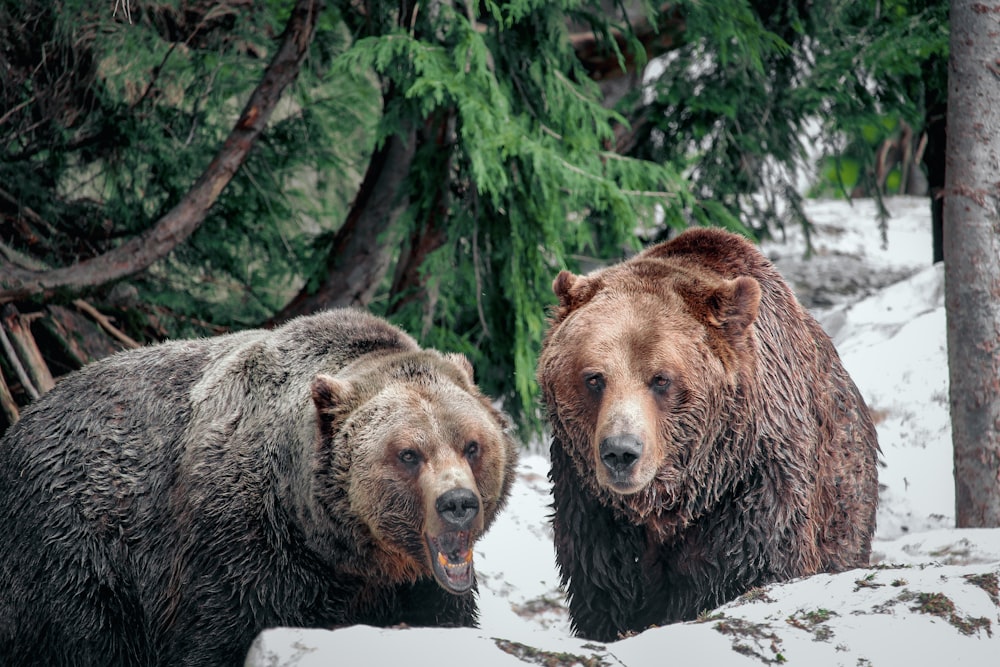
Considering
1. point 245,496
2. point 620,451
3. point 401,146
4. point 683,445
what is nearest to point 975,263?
point 683,445

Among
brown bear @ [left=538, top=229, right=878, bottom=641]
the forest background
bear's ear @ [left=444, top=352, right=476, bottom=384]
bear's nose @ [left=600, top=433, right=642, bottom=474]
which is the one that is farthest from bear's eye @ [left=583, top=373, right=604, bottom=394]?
the forest background

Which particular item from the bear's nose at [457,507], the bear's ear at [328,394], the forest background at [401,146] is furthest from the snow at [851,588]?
the forest background at [401,146]

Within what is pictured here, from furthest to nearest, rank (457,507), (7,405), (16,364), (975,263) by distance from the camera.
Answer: (16,364)
(7,405)
(975,263)
(457,507)

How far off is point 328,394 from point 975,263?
3.44 metres

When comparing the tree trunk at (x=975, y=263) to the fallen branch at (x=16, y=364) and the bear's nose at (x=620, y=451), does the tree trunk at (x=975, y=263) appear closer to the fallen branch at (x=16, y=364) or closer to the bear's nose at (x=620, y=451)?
the bear's nose at (x=620, y=451)

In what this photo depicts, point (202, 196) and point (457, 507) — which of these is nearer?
point (457, 507)

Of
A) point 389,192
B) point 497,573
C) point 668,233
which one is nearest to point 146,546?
point 497,573

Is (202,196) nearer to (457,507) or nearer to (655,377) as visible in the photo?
(457,507)

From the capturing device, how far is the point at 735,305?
15.6 ft

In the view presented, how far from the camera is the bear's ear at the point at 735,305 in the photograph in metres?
4.72

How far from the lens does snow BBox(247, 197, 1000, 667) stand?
3.91 metres

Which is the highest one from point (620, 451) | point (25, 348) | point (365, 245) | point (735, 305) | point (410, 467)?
point (365, 245)

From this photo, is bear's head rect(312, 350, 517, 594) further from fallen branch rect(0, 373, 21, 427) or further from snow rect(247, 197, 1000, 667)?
fallen branch rect(0, 373, 21, 427)

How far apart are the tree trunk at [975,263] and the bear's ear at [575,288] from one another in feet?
7.39
